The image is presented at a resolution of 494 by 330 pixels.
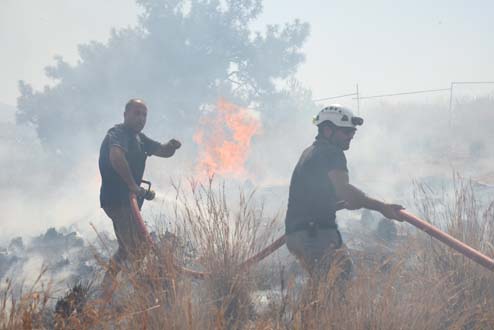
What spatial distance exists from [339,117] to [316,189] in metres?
0.64

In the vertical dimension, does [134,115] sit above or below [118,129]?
above

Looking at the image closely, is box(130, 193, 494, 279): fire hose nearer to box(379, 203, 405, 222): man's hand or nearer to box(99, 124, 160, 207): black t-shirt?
box(379, 203, 405, 222): man's hand

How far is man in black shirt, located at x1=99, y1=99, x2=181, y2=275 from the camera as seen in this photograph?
14.3ft

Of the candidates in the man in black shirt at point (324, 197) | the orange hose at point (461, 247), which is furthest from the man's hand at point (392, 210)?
the orange hose at point (461, 247)

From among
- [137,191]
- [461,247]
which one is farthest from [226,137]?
[461,247]

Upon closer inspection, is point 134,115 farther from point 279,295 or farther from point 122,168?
point 279,295

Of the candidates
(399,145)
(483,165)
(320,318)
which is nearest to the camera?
(320,318)

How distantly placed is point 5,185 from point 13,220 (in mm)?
6098


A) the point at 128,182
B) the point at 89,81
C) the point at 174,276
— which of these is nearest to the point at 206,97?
the point at 89,81

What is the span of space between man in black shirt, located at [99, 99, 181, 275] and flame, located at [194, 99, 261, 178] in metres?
15.2

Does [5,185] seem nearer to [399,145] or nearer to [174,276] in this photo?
[399,145]

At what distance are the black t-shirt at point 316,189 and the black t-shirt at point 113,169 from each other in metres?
1.62

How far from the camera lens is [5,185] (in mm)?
20266

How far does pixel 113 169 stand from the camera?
457 cm
